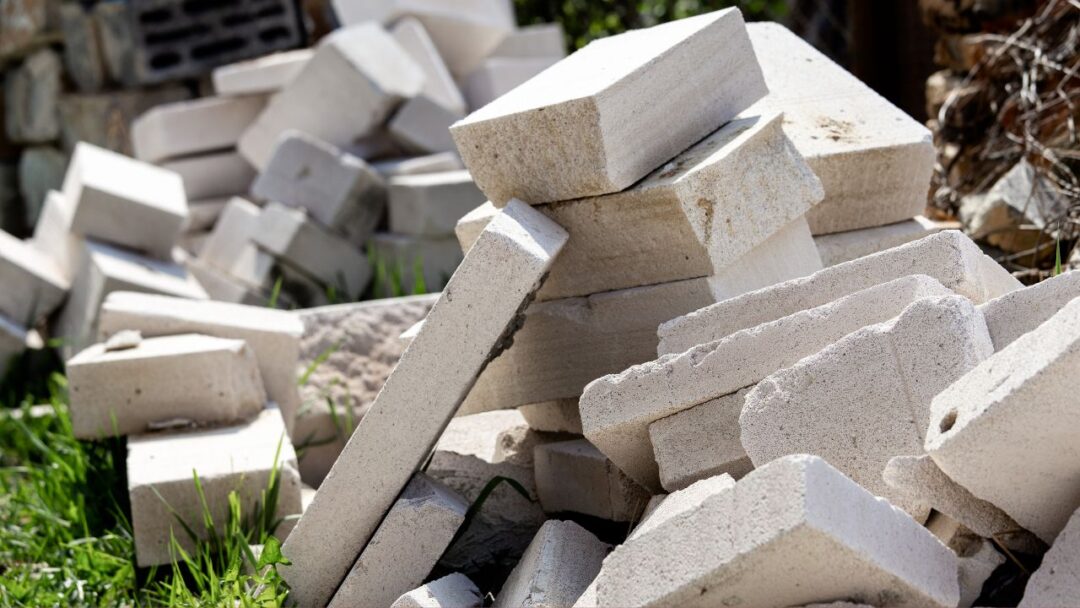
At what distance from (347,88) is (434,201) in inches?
30.6

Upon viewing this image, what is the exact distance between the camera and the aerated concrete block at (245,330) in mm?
4051

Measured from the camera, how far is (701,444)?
2.68 meters

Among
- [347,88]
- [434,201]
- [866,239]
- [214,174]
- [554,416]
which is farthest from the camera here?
[214,174]

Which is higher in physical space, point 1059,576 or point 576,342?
point 1059,576

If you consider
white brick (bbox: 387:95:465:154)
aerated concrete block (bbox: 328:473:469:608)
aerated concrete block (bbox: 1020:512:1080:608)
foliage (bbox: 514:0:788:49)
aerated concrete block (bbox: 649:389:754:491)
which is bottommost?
foliage (bbox: 514:0:788:49)

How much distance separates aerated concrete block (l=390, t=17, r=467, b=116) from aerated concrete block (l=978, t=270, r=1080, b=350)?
14.2 ft

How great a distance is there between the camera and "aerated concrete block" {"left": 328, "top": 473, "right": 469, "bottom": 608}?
9.39 feet

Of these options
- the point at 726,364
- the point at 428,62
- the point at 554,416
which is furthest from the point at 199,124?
the point at 726,364

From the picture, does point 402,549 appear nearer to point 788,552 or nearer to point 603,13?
point 788,552

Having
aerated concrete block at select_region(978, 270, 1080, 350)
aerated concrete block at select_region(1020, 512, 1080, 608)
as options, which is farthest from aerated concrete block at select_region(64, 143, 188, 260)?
aerated concrete block at select_region(1020, 512, 1080, 608)

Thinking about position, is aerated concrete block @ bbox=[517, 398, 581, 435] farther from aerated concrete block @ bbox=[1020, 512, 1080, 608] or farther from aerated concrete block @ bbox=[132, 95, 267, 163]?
aerated concrete block @ bbox=[132, 95, 267, 163]

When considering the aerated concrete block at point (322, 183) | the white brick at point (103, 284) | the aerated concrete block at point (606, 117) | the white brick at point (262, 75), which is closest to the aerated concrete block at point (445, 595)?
Answer: the aerated concrete block at point (606, 117)

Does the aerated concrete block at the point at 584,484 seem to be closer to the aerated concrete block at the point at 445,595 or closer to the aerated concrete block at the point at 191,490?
the aerated concrete block at the point at 445,595

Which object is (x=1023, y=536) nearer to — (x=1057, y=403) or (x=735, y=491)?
(x=1057, y=403)
